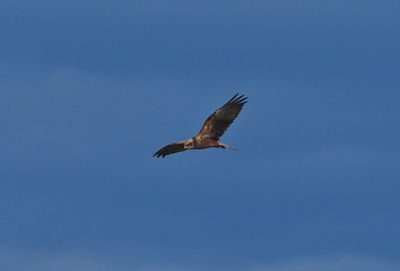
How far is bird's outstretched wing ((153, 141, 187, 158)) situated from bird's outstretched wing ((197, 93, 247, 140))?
2916 millimetres

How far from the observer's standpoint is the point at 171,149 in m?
82.7

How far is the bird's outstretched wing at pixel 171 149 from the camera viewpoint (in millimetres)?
81000

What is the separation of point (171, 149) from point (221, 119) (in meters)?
5.98

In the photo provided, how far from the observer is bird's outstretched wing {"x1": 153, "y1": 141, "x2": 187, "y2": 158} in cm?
8100

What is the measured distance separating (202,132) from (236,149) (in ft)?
12.9

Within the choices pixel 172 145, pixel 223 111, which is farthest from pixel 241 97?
pixel 172 145

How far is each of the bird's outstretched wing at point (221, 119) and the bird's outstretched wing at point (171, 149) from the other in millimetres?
2916

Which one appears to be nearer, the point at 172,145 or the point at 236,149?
the point at 236,149

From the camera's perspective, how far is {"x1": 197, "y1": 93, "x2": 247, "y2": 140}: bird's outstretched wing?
7812cm

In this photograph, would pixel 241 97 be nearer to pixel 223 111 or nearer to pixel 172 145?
pixel 223 111

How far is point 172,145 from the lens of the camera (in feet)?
269

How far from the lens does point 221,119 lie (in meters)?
78.2

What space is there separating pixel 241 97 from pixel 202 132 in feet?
11.3

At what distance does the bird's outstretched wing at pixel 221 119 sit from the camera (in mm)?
78125
